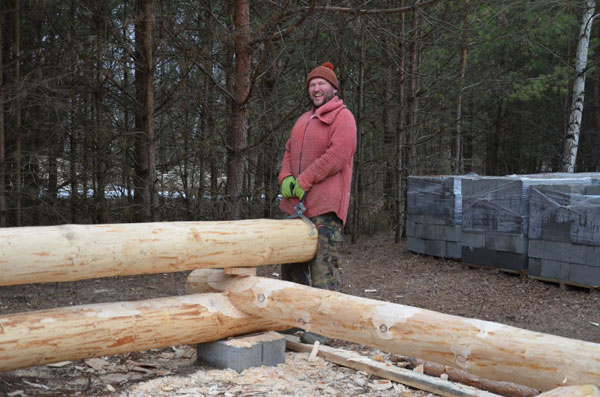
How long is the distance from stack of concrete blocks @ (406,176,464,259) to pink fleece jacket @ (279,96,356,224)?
4.51 m

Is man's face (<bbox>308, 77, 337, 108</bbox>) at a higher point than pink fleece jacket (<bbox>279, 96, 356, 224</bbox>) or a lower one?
higher

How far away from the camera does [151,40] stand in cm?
770

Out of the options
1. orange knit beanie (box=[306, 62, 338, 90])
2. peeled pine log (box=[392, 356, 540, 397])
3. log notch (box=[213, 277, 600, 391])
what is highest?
orange knit beanie (box=[306, 62, 338, 90])

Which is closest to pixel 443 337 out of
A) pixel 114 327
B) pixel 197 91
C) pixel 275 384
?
pixel 275 384

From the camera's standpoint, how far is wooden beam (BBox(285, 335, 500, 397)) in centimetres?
397

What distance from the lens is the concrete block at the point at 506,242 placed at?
8.01 m

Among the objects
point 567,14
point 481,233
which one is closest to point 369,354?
point 481,233

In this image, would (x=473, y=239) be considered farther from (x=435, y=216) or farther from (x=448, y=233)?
(x=435, y=216)

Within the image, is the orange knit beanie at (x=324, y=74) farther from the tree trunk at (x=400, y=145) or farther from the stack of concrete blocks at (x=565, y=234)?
the tree trunk at (x=400, y=145)

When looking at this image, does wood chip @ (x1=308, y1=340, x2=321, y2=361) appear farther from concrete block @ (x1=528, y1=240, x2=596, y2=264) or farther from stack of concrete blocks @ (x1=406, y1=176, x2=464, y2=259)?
stack of concrete blocks @ (x1=406, y1=176, x2=464, y2=259)

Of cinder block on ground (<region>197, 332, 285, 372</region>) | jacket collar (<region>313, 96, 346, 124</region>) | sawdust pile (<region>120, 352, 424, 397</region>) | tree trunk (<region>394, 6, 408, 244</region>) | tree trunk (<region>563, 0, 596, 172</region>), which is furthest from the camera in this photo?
tree trunk (<region>563, 0, 596, 172</region>)

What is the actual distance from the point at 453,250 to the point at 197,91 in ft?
15.3

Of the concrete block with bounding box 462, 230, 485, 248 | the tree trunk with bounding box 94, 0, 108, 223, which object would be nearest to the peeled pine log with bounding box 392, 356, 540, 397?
the concrete block with bounding box 462, 230, 485, 248

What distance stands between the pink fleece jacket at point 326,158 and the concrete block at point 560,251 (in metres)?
3.76
